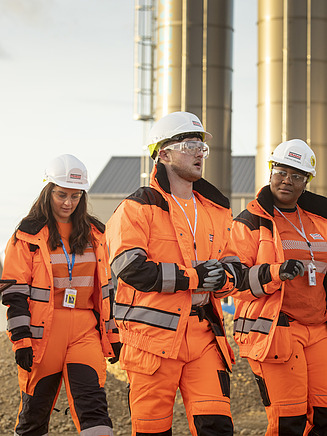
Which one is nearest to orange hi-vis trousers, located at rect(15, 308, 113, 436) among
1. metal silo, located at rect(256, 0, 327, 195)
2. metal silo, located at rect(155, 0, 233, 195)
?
metal silo, located at rect(256, 0, 327, 195)

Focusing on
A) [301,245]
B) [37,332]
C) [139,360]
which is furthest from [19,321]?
[301,245]

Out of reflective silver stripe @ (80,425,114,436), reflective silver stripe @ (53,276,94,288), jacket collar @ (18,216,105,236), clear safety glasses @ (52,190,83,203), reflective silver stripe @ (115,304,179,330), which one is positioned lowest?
reflective silver stripe @ (80,425,114,436)

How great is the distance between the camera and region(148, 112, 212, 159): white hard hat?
4.73 m

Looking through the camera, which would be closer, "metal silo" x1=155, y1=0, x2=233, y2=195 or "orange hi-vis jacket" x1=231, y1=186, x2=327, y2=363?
"orange hi-vis jacket" x1=231, y1=186, x2=327, y2=363

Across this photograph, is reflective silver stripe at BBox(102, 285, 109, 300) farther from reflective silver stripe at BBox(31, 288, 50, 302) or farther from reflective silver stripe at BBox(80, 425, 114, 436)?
reflective silver stripe at BBox(80, 425, 114, 436)

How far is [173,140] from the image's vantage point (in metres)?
4.73

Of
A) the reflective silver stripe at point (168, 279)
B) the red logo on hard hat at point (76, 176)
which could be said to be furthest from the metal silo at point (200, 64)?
the reflective silver stripe at point (168, 279)

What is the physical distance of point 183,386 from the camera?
14.5 feet

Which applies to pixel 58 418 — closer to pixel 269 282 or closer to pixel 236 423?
pixel 236 423

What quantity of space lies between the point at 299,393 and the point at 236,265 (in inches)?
44.4

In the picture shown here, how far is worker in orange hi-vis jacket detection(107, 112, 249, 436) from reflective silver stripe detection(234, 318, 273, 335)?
2.48ft

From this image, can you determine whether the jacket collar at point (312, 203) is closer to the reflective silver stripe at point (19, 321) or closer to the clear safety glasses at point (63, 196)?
the clear safety glasses at point (63, 196)

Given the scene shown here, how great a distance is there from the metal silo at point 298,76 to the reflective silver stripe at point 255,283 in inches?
460

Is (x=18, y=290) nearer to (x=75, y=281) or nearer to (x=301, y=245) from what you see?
(x=75, y=281)
